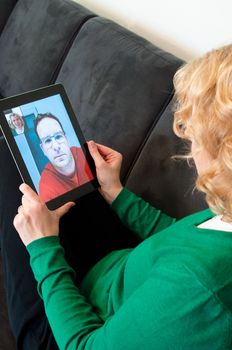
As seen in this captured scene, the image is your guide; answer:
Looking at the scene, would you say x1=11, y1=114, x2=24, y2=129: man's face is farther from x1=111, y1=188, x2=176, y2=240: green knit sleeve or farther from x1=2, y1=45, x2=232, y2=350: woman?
x1=111, y1=188, x2=176, y2=240: green knit sleeve

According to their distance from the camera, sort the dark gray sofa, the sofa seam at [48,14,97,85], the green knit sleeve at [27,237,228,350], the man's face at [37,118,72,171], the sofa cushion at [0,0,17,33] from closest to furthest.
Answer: the green knit sleeve at [27,237,228,350], the man's face at [37,118,72,171], the dark gray sofa, the sofa seam at [48,14,97,85], the sofa cushion at [0,0,17,33]

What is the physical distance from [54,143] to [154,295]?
46 centimetres

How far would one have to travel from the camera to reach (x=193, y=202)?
0.96 meters

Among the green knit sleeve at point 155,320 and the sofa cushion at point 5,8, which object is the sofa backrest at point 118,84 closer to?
the sofa cushion at point 5,8

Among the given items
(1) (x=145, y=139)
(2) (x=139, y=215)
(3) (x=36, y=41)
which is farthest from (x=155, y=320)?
(3) (x=36, y=41)

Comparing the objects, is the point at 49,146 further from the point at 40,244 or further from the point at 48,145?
the point at 40,244

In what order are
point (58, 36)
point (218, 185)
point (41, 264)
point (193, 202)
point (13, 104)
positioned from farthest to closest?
point (58, 36) < point (193, 202) < point (13, 104) < point (41, 264) < point (218, 185)

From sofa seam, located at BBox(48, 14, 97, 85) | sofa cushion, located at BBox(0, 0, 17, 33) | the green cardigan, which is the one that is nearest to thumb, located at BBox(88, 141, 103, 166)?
the green cardigan

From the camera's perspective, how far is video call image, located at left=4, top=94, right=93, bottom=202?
2.78 feet

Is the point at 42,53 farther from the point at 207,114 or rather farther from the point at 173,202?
the point at 207,114

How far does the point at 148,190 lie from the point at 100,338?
0.51 metres

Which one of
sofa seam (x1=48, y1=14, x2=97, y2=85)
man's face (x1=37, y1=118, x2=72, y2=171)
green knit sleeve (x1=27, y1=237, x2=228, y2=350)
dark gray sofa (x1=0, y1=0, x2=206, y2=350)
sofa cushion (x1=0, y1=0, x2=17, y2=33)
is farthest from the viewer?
sofa cushion (x1=0, y1=0, x2=17, y2=33)

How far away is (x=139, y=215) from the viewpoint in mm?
958

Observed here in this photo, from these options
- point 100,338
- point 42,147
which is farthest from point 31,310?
point 42,147
